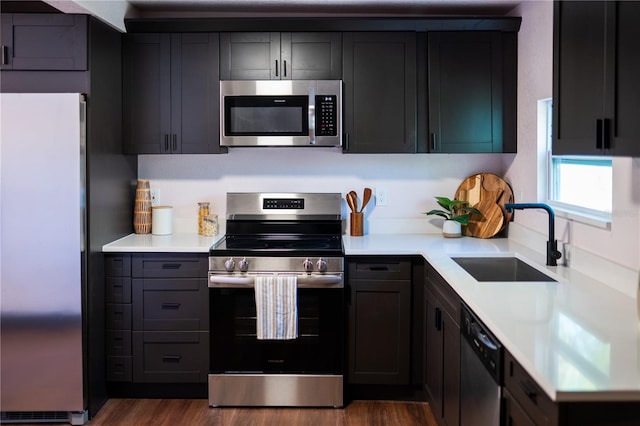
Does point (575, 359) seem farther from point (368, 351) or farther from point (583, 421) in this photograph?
point (368, 351)

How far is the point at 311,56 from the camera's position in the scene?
3.92 m

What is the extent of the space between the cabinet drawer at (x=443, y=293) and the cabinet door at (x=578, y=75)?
2.44 ft

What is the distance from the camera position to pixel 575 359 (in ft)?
5.74

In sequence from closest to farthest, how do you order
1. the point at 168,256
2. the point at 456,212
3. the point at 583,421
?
the point at 583,421 < the point at 168,256 < the point at 456,212

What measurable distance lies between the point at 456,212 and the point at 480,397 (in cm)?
188

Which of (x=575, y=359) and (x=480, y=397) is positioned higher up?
(x=575, y=359)

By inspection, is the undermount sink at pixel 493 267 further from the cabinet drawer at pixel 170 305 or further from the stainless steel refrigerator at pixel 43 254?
the stainless steel refrigerator at pixel 43 254

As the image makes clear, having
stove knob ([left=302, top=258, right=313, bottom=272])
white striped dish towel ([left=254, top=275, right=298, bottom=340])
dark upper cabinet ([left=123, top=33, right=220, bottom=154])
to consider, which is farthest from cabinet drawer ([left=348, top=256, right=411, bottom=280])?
dark upper cabinet ([left=123, top=33, right=220, bottom=154])

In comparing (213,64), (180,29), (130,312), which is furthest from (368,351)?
(180,29)

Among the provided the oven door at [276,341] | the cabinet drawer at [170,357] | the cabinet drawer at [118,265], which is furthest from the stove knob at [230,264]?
the cabinet drawer at [118,265]

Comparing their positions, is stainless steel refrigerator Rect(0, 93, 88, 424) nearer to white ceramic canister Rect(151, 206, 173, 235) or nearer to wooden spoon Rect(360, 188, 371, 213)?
white ceramic canister Rect(151, 206, 173, 235)

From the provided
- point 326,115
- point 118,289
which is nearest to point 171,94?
point 326,115

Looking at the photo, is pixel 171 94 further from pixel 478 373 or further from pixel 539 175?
pixel 478 373

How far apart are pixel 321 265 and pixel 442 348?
0.81 m
